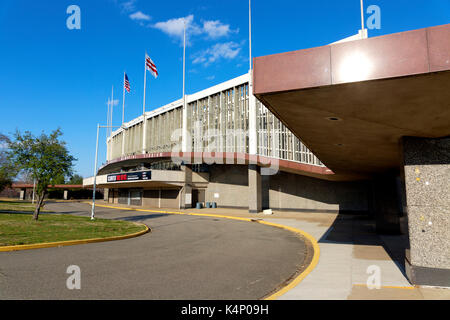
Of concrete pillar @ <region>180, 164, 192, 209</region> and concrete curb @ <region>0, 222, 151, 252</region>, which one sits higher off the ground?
concrete pillar @ <region>180, 164, 192, 209</region>

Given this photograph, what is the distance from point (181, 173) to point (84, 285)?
2930 cm

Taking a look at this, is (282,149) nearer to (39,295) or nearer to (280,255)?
(280,255)

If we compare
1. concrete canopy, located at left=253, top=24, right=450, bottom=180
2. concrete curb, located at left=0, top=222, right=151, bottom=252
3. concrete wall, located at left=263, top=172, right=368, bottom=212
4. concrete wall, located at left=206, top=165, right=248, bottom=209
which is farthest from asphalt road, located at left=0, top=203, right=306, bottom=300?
concrete wall, located at left=206, top=165, right=248, bottom=209

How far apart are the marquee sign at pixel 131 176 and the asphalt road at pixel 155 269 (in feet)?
72.9

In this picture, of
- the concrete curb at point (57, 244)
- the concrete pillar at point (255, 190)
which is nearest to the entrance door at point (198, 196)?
the concrete pillar at point (255, 190)

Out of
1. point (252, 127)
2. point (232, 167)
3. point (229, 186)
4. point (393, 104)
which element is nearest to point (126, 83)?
point (232, 167)

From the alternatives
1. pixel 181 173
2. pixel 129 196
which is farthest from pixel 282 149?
pixel 129 196

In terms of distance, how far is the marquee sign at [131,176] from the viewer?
33.9 m

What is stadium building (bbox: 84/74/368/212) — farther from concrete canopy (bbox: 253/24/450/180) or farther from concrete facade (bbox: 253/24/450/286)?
concrete canopy (bbox: 253/24/450/180)

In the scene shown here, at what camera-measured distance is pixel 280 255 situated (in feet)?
32.1

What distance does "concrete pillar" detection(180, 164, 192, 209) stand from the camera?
3500 cm

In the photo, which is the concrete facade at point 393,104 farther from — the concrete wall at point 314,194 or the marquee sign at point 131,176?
the marquee sign at point 131,176

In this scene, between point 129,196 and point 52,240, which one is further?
point 129,196

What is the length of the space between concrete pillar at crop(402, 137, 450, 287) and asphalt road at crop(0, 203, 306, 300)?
3.00 m
